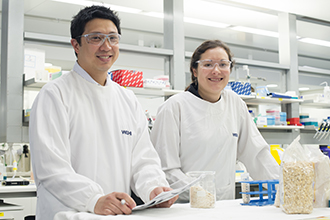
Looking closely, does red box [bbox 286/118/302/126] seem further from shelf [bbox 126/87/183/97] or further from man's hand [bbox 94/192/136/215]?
man's hand [bbox 94/192/136/215]

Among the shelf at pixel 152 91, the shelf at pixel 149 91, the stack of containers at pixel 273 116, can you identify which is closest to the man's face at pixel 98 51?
the shelf at pixel 149 91

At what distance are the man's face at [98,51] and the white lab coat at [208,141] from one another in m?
0.49

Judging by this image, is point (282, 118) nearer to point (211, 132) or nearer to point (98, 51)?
point (211, 132)

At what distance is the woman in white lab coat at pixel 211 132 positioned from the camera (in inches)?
79.4

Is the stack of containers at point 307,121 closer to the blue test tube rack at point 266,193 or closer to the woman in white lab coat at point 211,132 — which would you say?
the woman in white lab coat at point 211,132

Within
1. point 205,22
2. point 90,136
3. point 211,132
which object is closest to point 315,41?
point 205,22

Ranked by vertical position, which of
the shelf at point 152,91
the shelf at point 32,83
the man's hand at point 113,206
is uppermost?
the shelf at point 32,83

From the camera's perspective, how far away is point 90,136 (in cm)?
159

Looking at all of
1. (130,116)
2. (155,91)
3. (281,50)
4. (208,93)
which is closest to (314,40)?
(281,50)

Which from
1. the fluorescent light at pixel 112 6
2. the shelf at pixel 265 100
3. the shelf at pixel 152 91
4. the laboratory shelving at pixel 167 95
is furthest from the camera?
the fluorescent light at pixel 112 6

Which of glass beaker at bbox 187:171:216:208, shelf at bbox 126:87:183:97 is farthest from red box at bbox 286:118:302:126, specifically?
glass beaker at bbox 187:171:216:208

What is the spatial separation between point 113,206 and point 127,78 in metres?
2.88

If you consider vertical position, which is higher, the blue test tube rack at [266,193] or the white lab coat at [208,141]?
the white lab coat at [208,141]

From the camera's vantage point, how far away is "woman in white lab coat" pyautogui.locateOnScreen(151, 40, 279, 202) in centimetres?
202
